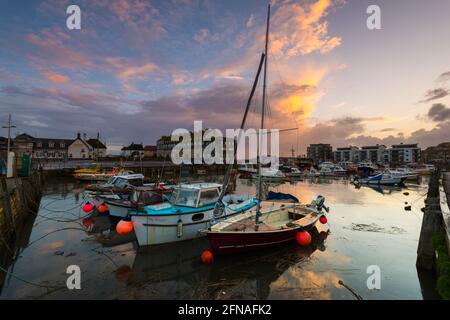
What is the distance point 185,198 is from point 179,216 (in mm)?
1600

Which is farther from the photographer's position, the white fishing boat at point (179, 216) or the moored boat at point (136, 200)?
the moored boat at point (136, 200)

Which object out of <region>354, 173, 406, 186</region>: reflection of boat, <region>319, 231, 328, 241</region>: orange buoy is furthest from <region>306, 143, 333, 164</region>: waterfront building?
<region>319, 231, 328, 241</region>: orange buoy

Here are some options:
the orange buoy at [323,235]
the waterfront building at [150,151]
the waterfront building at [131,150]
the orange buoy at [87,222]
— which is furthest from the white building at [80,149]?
the orange buoy at [323,235]

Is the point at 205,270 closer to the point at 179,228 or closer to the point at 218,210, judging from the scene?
the point at 179,228

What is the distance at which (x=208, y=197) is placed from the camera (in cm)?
1365

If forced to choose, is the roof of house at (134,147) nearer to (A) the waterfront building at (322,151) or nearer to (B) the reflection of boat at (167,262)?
(B) the reflection of boat at (167,262)

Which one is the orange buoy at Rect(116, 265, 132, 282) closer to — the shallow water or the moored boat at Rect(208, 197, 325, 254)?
the shallow water

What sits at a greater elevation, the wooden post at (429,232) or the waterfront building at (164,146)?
the waterfront building at (164,146)

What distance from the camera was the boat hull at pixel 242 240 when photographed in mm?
10289

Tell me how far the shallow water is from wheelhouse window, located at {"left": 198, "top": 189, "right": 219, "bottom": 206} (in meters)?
2.23
